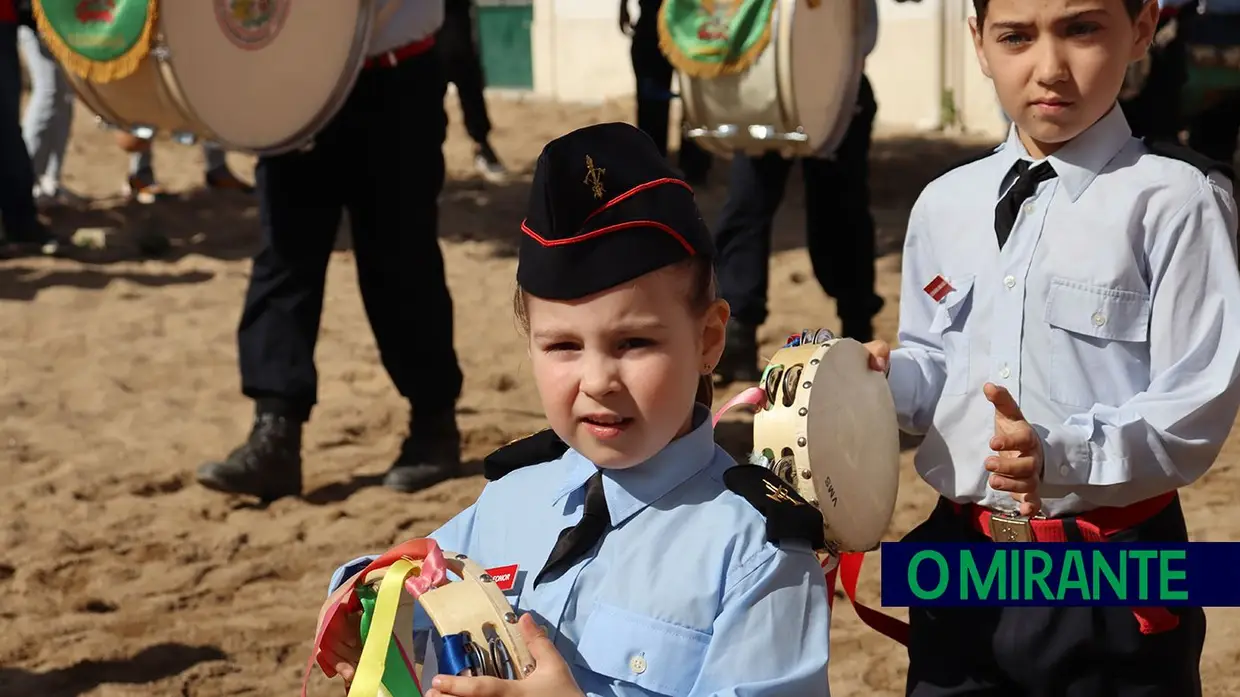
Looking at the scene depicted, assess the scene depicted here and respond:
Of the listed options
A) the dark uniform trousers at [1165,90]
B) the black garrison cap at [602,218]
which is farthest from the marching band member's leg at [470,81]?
the black garrison cap at [602,218]

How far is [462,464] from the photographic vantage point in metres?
4.99

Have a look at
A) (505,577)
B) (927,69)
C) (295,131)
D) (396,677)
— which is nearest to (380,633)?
(396,677)

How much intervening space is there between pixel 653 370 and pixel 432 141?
2.90m

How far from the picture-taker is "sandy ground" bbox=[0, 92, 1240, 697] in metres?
3.66

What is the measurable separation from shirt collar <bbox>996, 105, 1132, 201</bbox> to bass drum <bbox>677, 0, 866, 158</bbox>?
2.50m

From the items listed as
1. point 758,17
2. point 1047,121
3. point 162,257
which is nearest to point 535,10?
point 162,257

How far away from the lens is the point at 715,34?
491 cm

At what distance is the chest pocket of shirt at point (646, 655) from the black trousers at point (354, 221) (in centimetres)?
284

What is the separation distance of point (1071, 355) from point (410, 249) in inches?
102

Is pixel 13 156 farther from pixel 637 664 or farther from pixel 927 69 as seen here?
pixel 927 69

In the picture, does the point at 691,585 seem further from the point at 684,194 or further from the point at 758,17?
the point at 758,17

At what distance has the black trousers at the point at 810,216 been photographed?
18.0 ft

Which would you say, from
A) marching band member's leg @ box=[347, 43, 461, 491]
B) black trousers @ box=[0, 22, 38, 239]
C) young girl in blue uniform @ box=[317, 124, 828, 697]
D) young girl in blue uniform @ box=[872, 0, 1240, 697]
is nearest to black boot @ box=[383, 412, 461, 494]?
marching band member's leg @ box=[347, 43, 461, 491]

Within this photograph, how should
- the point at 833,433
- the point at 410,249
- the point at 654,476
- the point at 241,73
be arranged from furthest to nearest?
the point at 410,249, the point at 241,73, the point at 833,433, the point at 654,476
